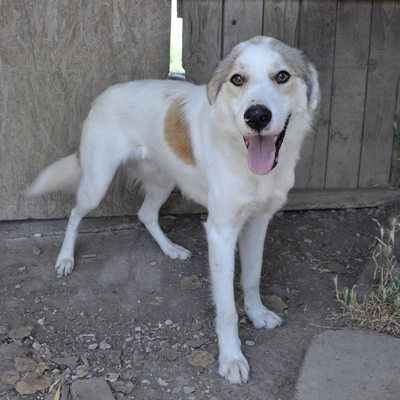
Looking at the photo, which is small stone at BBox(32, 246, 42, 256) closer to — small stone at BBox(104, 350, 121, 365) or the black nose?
small stone at BBox(104, 350, 121, 365)

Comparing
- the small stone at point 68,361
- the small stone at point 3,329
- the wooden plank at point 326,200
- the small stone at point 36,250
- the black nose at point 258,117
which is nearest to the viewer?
the black nose at point 258,117

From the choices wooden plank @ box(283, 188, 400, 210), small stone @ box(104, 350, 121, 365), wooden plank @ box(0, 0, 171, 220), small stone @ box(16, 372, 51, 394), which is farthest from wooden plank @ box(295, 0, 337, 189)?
small stone @ box(16, 372, 51, 394)

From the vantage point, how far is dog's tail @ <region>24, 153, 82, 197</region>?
4086 mm

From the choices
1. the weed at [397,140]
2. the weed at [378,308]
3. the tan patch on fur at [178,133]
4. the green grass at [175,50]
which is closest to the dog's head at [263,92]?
the tan patch on fur at [178,133]

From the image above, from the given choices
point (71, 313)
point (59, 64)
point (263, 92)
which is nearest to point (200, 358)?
point (71, 313)

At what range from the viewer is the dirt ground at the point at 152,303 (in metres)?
3.13

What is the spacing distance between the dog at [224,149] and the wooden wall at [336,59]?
760 millimetres

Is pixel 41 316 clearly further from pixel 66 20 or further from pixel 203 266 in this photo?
pixel 66 20

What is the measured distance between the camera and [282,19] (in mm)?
4383

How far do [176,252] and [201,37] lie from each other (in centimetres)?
152

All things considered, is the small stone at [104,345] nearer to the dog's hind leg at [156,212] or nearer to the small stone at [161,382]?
the small stone at [161,382]

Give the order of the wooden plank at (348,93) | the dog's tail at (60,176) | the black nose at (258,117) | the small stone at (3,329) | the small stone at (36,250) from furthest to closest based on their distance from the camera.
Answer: the wooden plank at (348,93) < the small stone at (36,250) < the dog's tail at (60,176) < the small stone at (3,329) < the black nose at (258,117)

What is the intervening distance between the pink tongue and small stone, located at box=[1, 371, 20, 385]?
1.56m

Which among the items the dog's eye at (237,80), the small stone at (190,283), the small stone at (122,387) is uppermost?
the dog's eye at (237,80)
